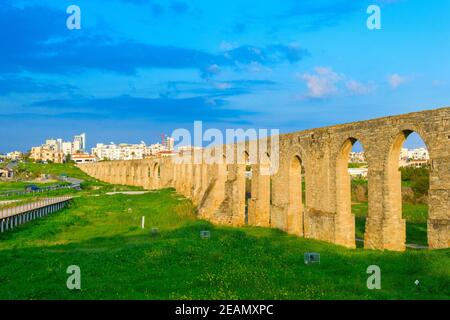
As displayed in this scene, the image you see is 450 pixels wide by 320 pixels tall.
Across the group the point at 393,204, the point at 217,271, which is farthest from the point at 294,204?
the point at 217,271

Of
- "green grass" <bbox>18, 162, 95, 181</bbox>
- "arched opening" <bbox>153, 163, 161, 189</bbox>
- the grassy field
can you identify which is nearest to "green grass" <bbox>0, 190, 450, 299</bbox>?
the grassy field

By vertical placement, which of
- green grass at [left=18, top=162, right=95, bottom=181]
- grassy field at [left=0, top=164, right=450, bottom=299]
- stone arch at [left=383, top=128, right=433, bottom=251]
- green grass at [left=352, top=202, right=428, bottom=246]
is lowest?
green grass at [left=352, top=202, right=428, bottom=246]

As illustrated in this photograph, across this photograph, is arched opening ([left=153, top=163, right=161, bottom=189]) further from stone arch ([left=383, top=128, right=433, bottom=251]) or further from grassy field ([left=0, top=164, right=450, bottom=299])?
stone arch ([left=383, top=128, right=433, bottom=251])

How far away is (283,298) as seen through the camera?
918cm

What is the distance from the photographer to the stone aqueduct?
15133 millimetres

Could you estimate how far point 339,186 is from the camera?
20.1 meters

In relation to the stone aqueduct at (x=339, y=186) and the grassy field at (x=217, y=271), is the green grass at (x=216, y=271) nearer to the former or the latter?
the grassy field at (x=217, y=271)

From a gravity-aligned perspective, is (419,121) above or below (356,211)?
above

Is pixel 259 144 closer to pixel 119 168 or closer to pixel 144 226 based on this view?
pixel 144 226

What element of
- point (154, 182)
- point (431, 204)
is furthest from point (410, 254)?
point (154, 182)

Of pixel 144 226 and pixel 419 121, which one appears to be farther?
pixel 144 226

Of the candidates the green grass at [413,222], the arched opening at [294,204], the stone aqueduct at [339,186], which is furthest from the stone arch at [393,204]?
the arched opening at [294,204]

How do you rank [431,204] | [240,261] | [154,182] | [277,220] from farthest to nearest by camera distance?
[154,182], [277,220], [431,204], [240,261]

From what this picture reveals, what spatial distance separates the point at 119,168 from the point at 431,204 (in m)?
80.5
